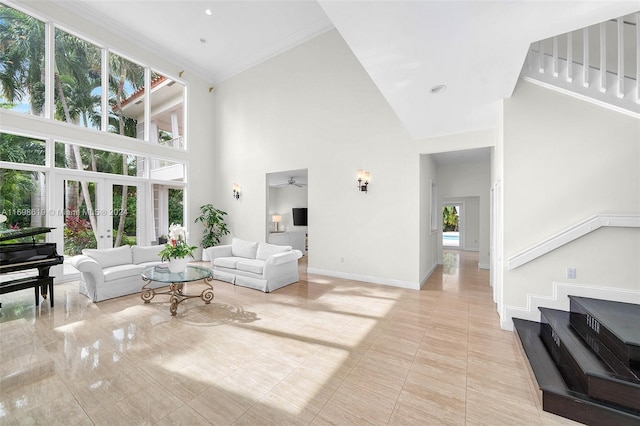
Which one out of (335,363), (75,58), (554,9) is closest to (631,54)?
(554,9)

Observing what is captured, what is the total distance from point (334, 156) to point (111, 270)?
15.2ft

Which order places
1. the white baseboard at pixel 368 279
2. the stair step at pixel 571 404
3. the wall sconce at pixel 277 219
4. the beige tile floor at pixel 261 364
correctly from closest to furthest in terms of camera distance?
the stair step at pixel 571 404 → the beige tile floor at pixel 261 364 → the white baseboard at pixel 368 279 → the wall sconce at pixel 277 219

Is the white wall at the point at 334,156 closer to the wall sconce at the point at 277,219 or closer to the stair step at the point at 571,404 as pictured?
the wall sconce at the point at 277,219

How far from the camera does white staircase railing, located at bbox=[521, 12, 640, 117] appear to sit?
256 centimetres

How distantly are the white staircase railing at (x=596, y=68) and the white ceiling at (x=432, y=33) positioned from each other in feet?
1.72

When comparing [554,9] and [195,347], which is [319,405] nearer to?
[195,347]

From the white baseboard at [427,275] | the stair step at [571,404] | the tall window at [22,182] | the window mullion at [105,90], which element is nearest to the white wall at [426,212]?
the white baseboard at [427,275]

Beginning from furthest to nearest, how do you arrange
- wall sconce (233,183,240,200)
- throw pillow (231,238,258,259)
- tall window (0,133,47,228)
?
wall sconce (233,183,240,200)
throw pillow (231,238,258,259)
tall window (0,133,47,228)

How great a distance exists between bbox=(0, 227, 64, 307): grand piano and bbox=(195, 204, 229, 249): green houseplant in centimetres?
374

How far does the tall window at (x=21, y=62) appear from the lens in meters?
4.71

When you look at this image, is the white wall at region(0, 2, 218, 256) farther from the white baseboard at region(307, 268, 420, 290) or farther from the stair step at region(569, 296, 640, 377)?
the stair step at region(569, 296, 640, 377)

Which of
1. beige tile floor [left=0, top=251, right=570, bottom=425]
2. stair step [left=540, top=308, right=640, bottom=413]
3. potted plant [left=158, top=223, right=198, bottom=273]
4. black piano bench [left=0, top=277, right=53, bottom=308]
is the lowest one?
beige tile floor [left=0, top=251, right=570, bottom=425]

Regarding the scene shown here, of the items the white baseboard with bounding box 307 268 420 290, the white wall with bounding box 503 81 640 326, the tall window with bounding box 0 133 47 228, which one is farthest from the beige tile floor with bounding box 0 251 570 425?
the tall window with bounding box 0 133 47 228

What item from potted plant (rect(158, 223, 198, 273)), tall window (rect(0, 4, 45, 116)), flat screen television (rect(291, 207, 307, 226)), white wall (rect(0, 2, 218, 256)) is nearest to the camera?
potted plant (rect(158, 223, 198, 273))
